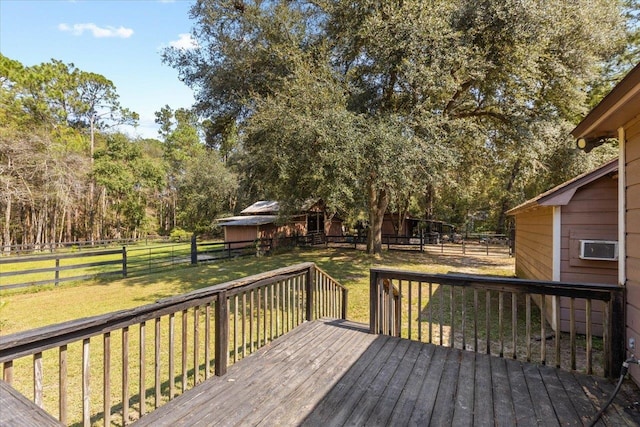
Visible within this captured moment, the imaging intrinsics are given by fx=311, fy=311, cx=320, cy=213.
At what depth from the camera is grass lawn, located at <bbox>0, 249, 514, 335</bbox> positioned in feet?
21.3

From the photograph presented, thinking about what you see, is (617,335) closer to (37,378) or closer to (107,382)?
(107,382)

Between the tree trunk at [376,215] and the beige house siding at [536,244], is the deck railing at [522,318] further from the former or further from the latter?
the tree trunk at [376,215]

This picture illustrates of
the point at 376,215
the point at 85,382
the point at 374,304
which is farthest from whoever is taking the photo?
the point at 376,215

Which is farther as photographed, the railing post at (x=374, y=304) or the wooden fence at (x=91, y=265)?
the wooden fence at (x=91, y=265)

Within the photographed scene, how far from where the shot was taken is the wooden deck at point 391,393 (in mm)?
2181

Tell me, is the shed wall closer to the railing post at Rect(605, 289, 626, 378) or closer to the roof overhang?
the roof overhang

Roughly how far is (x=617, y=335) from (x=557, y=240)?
102 inches

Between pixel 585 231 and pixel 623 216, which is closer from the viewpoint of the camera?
pixel 623 216

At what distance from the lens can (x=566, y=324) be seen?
4887mm

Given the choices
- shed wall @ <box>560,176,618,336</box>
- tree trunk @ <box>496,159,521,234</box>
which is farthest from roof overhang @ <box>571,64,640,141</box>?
tree trunk @ <box>496,159,521,234</box>

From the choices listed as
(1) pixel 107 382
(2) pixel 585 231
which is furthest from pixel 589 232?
Answer: (1) pixel 107 382

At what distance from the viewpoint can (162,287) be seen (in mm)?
8914

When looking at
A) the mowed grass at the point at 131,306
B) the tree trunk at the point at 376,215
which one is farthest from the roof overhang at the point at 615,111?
the tree trunk at the point at 376,215

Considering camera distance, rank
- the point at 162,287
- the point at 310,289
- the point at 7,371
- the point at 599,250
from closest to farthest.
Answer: the point at 7,371, the point at 310,289, the point at 599,250, the point at 162,287
